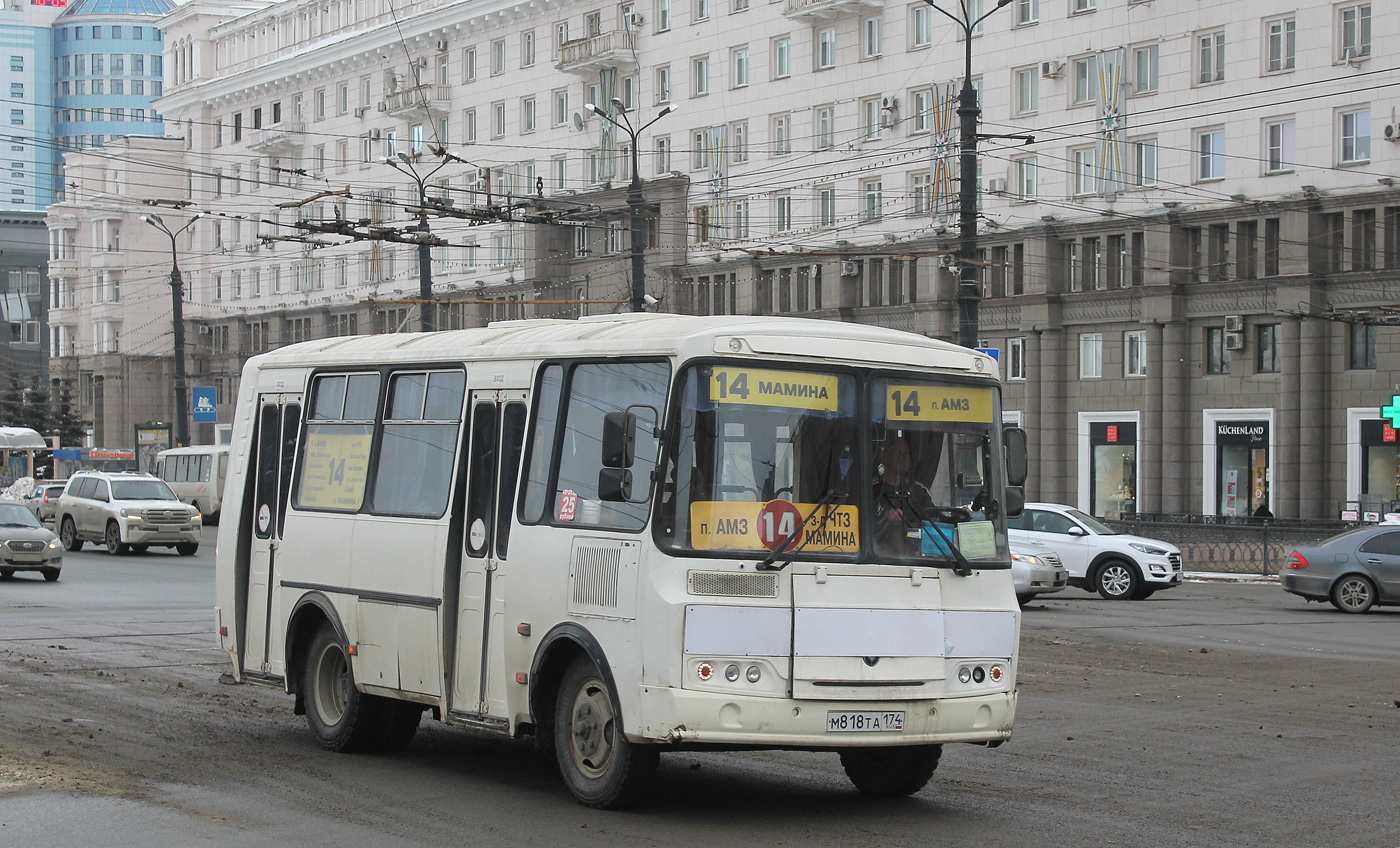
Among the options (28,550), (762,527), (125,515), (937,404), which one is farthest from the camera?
(125,515)

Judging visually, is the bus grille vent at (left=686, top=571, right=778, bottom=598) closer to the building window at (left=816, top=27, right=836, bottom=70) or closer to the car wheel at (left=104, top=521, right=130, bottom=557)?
the car wheel at (left=104, top=521, right=130, bottom=557)

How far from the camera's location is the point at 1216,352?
45812mm

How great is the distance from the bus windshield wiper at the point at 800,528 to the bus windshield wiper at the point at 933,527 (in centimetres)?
33

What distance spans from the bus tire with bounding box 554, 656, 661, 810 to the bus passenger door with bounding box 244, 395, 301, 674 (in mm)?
3320

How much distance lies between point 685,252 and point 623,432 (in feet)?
166

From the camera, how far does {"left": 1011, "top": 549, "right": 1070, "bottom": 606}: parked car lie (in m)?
24.9

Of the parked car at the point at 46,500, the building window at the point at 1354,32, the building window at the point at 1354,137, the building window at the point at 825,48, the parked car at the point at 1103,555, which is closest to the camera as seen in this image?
the parked car at the point at 1103,555

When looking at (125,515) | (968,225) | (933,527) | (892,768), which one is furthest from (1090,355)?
(933,527)

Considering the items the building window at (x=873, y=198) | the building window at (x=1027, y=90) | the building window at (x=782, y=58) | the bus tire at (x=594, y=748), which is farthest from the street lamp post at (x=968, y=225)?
the building window at (x=782, y=58)

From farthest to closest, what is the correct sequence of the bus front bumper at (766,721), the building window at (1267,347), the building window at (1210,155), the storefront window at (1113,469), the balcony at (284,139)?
the balcony at (284,139)
the storefront window at (1113,469)
the building window at (1210,155)
the building window at (1267,347)
the bus front bumper at (766,721)

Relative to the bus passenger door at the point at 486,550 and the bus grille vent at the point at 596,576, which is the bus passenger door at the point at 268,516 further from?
the bus grille vent at the point at 596,576

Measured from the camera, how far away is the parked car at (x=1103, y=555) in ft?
90.4

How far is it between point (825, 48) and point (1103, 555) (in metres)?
30.2

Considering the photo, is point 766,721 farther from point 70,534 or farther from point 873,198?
point 873,198
